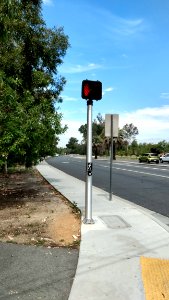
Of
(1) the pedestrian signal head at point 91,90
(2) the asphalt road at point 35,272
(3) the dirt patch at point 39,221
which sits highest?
(1) the pedestrian signal head at point 91,90

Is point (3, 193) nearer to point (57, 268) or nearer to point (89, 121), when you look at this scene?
point (89, 121)

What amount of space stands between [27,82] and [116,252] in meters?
14.1

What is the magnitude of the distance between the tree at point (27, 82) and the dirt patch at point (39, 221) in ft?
4.58

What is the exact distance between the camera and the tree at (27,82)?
11.3 meters

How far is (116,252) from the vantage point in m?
6.80

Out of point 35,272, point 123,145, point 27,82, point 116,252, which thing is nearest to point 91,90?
point 116,252

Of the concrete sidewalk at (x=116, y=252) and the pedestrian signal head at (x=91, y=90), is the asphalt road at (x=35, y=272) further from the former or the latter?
the pedestrian signal head at (x=91, y=90)

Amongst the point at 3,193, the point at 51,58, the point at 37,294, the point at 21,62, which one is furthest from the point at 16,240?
the point at 51,58

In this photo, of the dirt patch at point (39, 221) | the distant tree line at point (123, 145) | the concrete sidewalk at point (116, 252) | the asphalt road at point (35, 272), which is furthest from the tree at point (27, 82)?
the distant tree line at point (123, 145)

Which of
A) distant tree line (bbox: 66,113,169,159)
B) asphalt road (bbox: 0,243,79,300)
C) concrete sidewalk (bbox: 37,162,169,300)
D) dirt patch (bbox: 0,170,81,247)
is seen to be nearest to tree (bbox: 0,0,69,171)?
dirt patch (bbox: 0,170,81,247)

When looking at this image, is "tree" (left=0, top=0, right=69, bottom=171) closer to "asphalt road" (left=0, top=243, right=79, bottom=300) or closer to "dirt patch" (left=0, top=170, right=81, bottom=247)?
"dirt patch" (left=0, top=170, right=81, bottom=247)

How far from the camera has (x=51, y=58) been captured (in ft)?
70.2

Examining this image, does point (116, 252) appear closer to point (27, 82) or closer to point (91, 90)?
point (91, 90)

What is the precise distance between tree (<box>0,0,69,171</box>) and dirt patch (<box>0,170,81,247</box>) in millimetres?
1397
